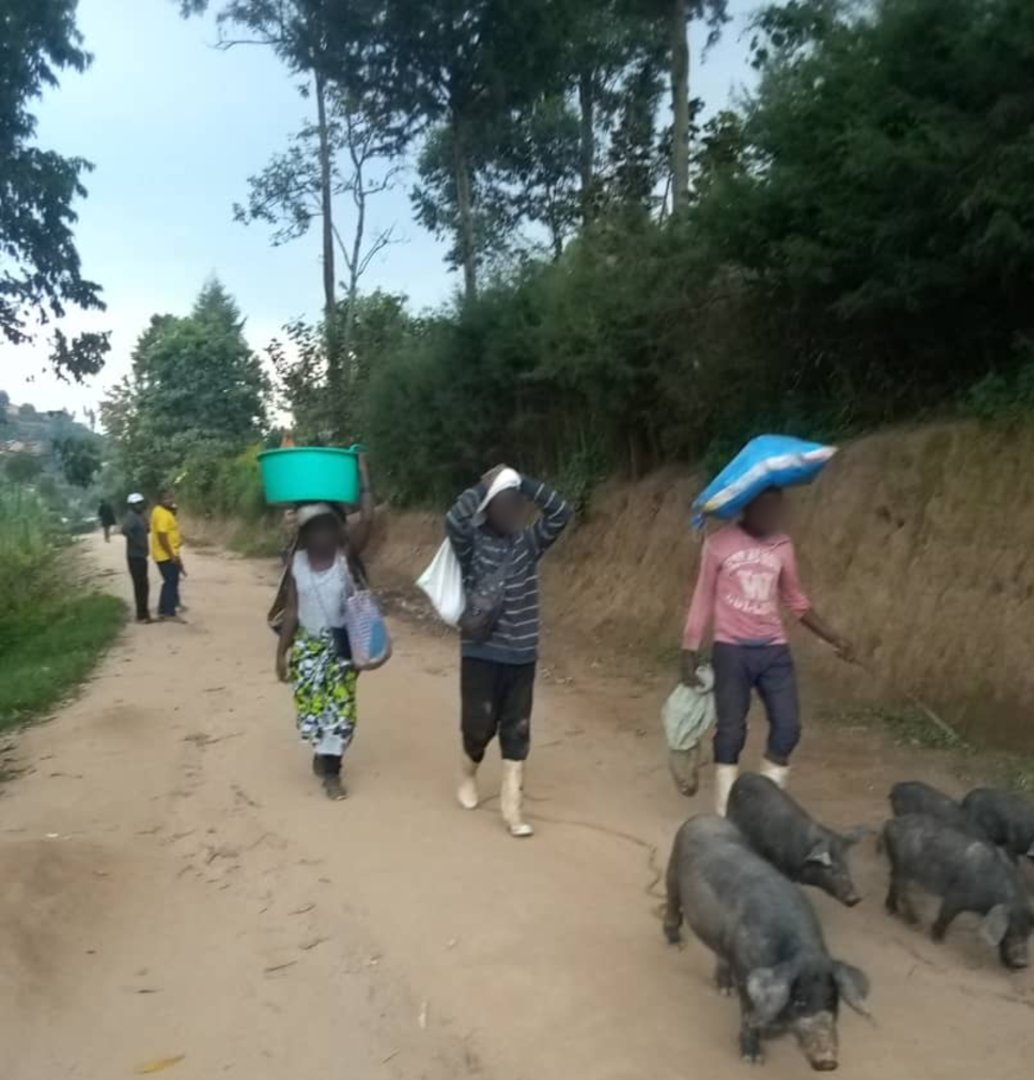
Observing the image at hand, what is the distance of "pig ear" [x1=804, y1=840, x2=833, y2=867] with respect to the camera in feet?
15.9

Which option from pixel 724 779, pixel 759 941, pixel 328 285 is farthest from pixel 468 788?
pixel 328 285

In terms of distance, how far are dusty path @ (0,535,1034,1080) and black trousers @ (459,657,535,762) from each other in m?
0.49

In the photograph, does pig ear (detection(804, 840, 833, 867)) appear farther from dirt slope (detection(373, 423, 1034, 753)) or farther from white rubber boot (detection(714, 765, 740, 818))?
dirt slope (detection(373, 423, 1034, 753))

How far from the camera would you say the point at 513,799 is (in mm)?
6336

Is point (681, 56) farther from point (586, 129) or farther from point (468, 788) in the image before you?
point (468, 788)

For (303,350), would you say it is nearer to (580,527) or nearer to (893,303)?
(580,527)

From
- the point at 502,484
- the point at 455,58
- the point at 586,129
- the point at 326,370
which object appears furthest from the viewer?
the point at 326,370

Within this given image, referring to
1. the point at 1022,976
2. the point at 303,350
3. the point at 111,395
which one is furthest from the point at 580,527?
the point at 111,395

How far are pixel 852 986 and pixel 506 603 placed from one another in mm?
3034

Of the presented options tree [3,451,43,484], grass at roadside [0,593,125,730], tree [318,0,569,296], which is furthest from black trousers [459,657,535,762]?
tree [3,451,43,484]

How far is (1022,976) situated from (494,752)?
4152 millimetres

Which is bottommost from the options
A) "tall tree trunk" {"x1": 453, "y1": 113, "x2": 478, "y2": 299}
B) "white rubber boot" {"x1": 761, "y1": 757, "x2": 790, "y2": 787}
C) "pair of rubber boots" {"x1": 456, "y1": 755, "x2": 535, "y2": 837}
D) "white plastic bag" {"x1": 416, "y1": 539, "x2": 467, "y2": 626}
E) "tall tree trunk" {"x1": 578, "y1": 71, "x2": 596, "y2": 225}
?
"pair of rubber boots" {"x1": 456, "y1": 755, "x2": 535, "y2": 837}

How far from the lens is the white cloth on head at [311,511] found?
6.98 meters

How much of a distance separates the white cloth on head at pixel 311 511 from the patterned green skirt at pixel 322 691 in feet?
2.34
